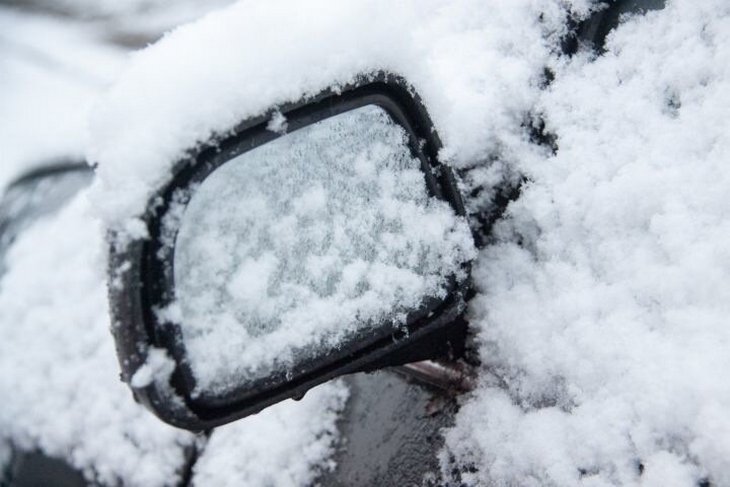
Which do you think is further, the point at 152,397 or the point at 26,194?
the point at 26,194

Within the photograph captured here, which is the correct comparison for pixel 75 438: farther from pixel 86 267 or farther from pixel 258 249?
pixel 258 249

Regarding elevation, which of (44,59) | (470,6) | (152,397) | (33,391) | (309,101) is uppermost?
(44,59)

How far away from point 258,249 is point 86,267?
1700 mm

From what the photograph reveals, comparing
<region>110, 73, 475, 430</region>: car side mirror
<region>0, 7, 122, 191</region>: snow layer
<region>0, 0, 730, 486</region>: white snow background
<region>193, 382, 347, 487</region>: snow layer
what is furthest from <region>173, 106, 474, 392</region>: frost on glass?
<region>0, 7, 122, 191</region>: snow layer

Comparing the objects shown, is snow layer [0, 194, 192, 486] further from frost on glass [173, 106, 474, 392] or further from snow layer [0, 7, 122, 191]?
snow layer [0, 7, 122, 191]

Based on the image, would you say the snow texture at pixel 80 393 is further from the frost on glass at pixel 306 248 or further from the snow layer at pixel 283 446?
the frost on glass at pixel 306 248

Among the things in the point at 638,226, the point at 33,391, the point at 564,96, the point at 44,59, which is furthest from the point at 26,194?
the point at 44,59

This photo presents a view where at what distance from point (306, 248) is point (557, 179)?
589mm

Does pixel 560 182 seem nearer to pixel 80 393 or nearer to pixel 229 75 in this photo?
pixel 229 75

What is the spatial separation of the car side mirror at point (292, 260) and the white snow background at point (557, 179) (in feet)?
0.21

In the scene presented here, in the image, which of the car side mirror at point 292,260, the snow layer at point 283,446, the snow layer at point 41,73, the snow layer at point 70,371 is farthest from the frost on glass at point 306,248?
the snow layer at point 41,73

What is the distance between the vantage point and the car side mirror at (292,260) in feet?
3.23

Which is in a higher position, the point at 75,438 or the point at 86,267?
the point at 86,267

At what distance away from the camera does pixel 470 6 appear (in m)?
1.58
